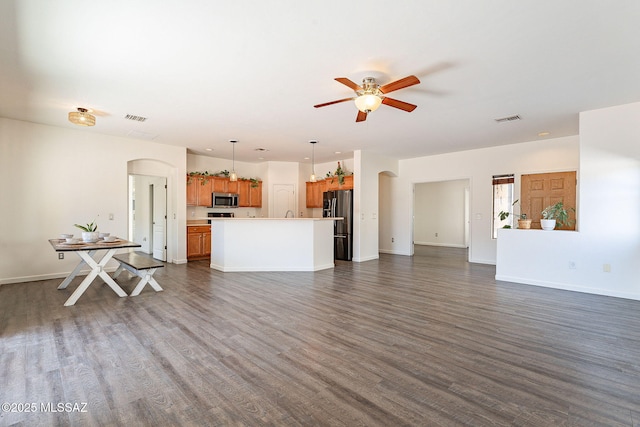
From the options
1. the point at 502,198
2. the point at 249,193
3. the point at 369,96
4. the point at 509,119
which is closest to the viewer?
the point at 369,96

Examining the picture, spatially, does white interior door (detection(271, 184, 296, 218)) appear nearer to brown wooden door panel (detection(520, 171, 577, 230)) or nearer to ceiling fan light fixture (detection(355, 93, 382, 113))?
brown wooden door panel (detection(520, 171, 577, 230))

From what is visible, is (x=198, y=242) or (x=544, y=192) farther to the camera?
(x=198, y=242)

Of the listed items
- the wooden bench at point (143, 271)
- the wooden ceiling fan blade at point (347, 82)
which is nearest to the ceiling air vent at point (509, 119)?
the wooden ceiling fan blade at point (347, 82)

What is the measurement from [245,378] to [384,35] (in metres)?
2.93

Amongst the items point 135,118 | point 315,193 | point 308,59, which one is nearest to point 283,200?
point 315,193

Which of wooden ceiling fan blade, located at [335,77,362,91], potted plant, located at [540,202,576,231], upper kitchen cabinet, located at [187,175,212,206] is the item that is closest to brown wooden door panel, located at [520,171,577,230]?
potted plant, located at [540,202,576,231]

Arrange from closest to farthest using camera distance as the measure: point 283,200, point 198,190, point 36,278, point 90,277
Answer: point 90,277 < point 36,278 < point 198,190 < point 283,200

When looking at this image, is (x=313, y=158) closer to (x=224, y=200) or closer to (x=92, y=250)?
(x=224, y=200)

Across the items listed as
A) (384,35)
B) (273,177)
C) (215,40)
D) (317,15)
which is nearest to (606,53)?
(384,35)

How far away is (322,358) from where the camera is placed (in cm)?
245

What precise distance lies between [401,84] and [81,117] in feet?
14.4

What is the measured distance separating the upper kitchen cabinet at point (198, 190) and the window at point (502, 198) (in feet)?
23.2

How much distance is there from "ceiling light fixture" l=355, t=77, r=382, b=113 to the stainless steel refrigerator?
4301 millimetres

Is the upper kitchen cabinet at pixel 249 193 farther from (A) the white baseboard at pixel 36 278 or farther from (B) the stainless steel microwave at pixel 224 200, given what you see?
(A) the white baseboard at pixel 36 278
